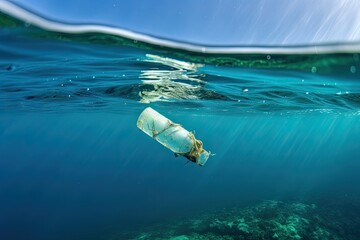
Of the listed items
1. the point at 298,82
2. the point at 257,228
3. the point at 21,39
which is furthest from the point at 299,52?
the point at 257,228

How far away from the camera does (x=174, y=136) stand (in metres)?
6.46

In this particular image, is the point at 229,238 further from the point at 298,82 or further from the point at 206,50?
the point at 206,50

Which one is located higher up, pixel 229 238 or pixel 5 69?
pixel 5 69

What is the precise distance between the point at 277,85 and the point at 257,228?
9.39 m

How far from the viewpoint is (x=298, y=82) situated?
14320mm

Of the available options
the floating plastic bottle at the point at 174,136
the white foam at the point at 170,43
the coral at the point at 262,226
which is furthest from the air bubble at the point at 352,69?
the coral at the point at 262,226

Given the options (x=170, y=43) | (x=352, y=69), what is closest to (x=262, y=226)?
(x=352, y=69)

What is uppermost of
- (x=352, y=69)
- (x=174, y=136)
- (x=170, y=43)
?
(x=352, y=69)

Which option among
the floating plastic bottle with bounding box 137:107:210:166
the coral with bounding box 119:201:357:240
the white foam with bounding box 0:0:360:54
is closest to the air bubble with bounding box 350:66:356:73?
the white foam with bounding box 0:0:360:54

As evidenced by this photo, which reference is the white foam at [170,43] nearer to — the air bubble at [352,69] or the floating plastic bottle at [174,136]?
the air bubble at [352,69]

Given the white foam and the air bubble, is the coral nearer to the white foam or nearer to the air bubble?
the air bubble

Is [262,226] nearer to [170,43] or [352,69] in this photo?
[352,69]

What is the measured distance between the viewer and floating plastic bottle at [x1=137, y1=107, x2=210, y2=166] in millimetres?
6219

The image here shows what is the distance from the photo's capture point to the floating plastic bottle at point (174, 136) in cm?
622
